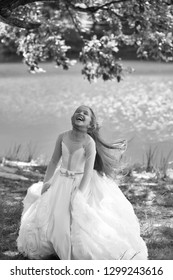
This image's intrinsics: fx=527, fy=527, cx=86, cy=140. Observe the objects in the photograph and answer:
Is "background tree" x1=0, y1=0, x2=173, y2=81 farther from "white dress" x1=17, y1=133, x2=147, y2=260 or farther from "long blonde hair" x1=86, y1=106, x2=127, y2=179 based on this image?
"white dress" x1=17, y1=133, x2=147, y2=260

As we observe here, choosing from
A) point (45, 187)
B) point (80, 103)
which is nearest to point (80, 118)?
point (45, 187)

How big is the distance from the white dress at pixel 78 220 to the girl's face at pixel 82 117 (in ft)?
0.67

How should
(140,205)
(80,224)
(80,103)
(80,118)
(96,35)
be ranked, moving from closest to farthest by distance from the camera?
(80,224) → (80,118) → (140,205) → (96,35) → (80,103)

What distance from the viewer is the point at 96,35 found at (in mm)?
11844

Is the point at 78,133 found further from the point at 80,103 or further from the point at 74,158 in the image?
the point at 80,103

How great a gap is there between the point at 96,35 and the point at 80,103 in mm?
11332

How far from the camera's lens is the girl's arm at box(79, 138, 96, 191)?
495 cm

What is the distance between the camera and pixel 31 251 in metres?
5.09

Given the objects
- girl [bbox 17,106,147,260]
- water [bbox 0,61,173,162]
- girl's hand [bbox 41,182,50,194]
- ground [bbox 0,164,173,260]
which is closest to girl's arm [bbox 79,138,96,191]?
girl [bbox 17,106,147,260]

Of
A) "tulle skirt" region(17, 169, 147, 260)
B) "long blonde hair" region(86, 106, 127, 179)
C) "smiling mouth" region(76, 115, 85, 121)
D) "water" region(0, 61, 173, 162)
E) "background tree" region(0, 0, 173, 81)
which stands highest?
"background tree" region(0, 0, 173, 81)

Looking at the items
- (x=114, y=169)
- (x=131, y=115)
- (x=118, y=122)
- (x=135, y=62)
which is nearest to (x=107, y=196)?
(x=114, y=169)

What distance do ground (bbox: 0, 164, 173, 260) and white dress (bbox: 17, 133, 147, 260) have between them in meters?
0.35

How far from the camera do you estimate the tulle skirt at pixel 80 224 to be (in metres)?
4.79

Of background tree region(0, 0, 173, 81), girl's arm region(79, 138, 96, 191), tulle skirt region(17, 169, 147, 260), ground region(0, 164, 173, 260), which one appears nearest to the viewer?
tulle skirt region(17, 169, 147, 260)
